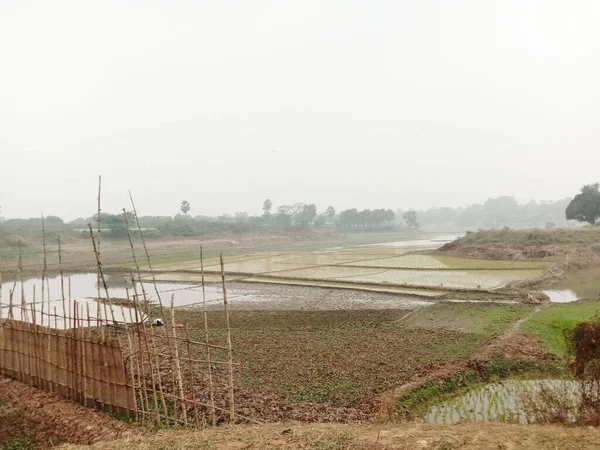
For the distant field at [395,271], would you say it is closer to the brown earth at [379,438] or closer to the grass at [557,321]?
the grass at [557,321]

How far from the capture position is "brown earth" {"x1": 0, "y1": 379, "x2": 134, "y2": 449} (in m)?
6.74

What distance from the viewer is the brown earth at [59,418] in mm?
6738

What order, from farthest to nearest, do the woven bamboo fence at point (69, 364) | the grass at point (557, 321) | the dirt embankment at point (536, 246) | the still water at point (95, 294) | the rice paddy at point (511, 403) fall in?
the dirt embankment at point (536, 246), the still water at point (95, 294), the grass at point (557, 321), the woven bamboo fence at point (69, 364), the rice paddy at point (511, 403)

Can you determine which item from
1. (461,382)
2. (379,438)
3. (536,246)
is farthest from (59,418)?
(536,246)

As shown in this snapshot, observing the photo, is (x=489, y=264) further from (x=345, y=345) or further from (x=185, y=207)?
(x=185, y=207)

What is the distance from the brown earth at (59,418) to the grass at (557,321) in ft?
31.3

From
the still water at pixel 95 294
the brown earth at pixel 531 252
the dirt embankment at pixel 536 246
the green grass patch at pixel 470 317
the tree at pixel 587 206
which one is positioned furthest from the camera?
the tree at pixel 587 206

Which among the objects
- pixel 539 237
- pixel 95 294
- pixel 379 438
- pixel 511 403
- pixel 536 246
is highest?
pixel 539 237

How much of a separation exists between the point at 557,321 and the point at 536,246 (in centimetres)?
2130

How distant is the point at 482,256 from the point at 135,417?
30511 mm

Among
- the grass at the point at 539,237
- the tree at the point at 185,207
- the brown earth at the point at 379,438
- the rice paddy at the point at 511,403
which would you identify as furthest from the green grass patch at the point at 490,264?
the tree at the point at 185,207

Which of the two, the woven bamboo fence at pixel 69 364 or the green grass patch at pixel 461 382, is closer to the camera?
the woven bamboo fence at pixel 69 364

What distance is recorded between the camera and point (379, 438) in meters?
5.07

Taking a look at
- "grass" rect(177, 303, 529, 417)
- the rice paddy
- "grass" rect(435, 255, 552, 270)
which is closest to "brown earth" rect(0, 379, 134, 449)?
"grass" rect(177, 303, 529, 417)
